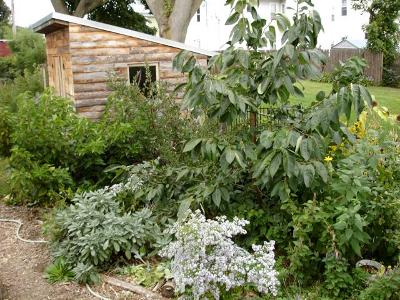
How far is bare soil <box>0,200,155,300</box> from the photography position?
442 cm

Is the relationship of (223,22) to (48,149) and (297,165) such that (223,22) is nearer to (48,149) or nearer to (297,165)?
(48,149)

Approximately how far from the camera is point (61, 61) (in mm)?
9891

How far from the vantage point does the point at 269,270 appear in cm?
362

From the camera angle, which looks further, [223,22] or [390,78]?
[223,22]

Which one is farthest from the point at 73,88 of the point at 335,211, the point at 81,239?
the point at 335,211

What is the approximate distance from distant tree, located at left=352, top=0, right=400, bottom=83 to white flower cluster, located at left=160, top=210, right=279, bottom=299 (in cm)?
2052

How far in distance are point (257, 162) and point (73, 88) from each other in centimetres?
518

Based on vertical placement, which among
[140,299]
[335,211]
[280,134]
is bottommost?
[140,299]

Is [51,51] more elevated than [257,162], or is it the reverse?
[51,51]

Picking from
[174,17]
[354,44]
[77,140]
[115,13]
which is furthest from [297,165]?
[354,44]

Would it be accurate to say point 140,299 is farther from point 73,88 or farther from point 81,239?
point 73,88

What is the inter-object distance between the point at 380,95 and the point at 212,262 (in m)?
16.2

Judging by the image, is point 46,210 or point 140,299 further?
point 46,210

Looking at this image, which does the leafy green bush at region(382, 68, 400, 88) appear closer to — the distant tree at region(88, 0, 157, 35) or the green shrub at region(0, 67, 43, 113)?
the distant tree at region(88, 0, 157, 35)
